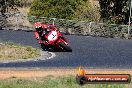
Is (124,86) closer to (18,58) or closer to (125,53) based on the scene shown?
(18,58)

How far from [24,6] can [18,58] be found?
30263 mm

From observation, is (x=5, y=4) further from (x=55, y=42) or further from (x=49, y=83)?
(x=49, y=83)

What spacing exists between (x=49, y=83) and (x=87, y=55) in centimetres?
910

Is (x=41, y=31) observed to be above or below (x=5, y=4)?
below

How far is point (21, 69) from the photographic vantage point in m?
18.5

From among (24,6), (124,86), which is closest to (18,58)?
(124,86)

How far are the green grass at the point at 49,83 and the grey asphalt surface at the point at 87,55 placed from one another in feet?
13.0

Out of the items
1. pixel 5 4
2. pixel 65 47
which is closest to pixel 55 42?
pixel 65 47

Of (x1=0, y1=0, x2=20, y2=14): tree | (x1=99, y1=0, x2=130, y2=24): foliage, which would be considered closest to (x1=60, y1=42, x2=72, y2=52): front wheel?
(x1=99, y1=0, x2=130, y2=24): foliage

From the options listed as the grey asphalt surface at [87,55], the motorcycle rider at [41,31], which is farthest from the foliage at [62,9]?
the motorcycle rider at [41,31]

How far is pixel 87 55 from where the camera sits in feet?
77.6

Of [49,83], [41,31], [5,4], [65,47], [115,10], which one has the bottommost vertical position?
[65,47]

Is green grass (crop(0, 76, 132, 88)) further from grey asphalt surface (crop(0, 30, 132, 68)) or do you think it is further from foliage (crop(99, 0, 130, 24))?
foliage (crop(99, 0, 130, 24))

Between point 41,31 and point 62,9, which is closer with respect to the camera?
point 41,31
